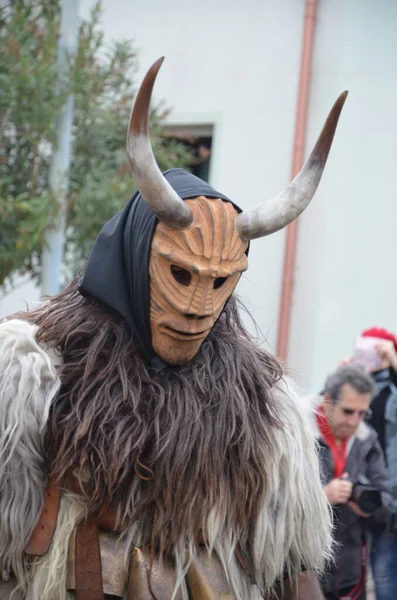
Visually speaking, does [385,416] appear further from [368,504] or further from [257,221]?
[257,221]

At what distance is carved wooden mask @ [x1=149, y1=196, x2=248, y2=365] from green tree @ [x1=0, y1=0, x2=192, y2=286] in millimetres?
3113

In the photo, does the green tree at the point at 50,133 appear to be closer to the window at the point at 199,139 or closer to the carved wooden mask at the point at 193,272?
the window at the point at 199,139

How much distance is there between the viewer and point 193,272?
261 centimetres

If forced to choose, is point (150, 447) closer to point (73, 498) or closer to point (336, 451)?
point (73, 498)

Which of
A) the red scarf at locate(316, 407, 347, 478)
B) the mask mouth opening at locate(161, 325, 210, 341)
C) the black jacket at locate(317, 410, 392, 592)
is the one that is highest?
the mask mouth opening at locate(161, 325, 210, 341)

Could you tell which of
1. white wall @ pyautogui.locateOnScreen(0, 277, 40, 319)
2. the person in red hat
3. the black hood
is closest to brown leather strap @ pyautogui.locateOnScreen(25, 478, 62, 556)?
the black hood

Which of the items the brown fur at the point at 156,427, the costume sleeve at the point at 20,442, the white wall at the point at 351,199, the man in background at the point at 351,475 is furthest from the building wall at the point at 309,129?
the costume sleeve at the point at 20,442

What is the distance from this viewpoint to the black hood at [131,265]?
2.64 meters

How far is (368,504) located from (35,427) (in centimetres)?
208

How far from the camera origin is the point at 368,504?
432 centimetres

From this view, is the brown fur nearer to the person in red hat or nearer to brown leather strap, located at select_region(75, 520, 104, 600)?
brown leather strap, located at select_region(75, 520, 104, 600)

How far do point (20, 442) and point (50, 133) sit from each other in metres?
3.55

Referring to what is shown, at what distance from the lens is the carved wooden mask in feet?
8.57

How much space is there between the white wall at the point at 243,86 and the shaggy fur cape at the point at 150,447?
485 centimetres
